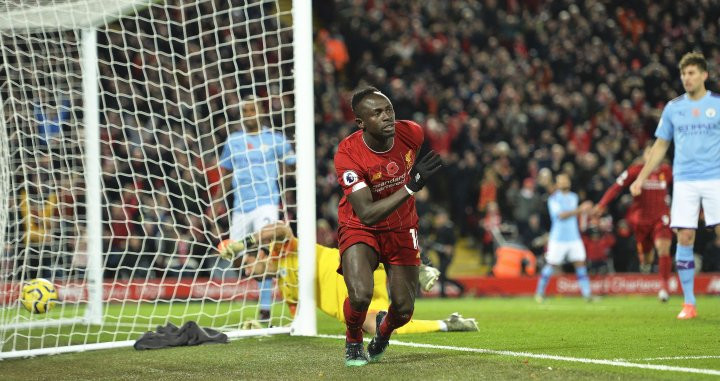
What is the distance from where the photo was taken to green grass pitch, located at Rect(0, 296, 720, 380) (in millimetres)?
5484

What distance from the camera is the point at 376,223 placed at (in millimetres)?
5773

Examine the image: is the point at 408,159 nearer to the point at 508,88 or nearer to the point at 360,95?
the point at 360,95

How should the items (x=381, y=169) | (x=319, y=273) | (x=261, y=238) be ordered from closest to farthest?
(x=381, y=169), (x=319, y=273), (x=261, y=238)

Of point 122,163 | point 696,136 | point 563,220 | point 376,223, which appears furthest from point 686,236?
point 122,163

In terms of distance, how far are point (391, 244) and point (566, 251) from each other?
380 inches

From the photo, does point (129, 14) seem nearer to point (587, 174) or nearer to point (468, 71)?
point (587, 174)

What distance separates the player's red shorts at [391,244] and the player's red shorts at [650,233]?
760cm

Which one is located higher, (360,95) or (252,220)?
(360,95)

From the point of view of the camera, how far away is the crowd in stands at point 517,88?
61.4ft

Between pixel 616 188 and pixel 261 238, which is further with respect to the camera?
pixel 616 188

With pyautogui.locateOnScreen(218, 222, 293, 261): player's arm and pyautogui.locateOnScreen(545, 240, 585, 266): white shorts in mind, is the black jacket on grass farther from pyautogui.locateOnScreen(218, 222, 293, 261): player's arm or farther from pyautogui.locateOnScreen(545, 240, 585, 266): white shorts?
pyautogui.locateOnScreen(545, 240, 585, 266): white shorts

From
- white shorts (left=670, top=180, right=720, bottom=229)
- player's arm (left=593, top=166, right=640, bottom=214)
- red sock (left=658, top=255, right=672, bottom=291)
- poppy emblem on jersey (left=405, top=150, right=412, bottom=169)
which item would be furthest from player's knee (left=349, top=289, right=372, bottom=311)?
red sock (left=658, top=255, right=672, bottom=291)

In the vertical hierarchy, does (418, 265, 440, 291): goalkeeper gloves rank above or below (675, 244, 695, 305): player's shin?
above

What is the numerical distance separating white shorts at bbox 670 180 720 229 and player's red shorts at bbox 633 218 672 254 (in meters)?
3.83
